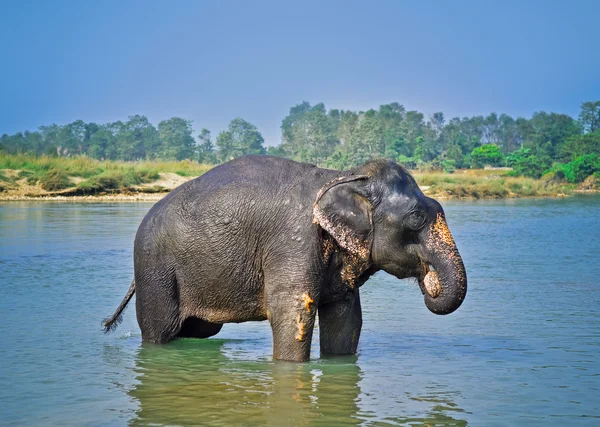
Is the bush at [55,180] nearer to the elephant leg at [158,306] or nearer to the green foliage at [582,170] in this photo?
the elephant leg at [158,306]

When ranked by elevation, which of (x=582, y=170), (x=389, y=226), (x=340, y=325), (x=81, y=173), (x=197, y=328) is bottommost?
(x=197, y=328)

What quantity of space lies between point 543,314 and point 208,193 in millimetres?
5270

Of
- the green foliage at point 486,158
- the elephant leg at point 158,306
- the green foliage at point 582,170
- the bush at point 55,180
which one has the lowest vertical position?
the elephant leg at point 158,306

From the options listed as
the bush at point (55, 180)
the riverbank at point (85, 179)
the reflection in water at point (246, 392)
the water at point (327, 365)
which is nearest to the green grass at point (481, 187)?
the riverbank at point (85, 179)

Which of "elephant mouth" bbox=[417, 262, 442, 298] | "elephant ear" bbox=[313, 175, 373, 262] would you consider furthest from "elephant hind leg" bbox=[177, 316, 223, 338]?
"elephant mouth" bbox=[417, 262, 442, 298]

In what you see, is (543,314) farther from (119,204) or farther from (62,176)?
(62,176)

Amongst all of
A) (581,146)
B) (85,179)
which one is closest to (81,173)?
(85,179)

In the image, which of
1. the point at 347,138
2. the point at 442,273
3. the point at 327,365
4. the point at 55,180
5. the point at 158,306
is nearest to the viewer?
the point at 442,273

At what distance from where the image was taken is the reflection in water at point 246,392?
704 centimetres

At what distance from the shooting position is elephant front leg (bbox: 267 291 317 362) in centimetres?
807

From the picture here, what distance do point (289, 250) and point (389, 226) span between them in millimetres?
876

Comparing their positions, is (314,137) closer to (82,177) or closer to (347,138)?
(347,138)

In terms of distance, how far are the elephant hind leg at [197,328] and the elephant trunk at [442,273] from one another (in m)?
2.21

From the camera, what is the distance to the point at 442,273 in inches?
312
